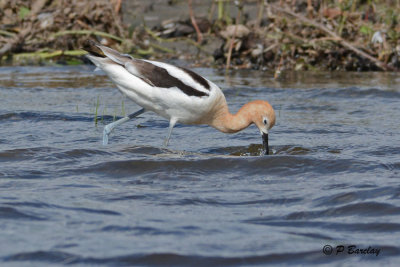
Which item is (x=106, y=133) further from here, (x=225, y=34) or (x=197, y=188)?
(x=225, y=34)

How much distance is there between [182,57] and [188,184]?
760 centimetres

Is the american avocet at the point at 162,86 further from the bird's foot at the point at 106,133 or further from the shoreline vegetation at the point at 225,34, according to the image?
the shoreline vegetation at the point at 225,34

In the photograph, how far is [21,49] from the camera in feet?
42.0

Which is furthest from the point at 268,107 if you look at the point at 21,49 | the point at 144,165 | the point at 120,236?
the point at 21,49

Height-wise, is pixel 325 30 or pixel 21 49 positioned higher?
pixel 325 30

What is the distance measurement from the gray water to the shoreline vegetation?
2.45 meters

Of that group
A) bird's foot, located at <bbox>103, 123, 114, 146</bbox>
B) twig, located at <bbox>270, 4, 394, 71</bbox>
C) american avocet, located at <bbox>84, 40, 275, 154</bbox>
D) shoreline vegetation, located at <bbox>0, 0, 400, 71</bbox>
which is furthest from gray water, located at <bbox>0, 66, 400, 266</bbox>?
shoreline vegetation, located at <bbox>0, 0, 400, 71</bbox>

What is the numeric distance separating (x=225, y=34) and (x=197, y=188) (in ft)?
23.5

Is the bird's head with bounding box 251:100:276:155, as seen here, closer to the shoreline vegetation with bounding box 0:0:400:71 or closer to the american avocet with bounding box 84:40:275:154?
the american avocet with bounding box 84:40:275:154

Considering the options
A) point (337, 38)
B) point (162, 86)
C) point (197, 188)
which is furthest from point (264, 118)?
point (337, 38)

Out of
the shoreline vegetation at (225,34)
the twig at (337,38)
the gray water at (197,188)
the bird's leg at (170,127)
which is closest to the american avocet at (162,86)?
the bird's leg at (170,127)

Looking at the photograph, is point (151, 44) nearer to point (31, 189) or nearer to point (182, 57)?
point (182, 57)

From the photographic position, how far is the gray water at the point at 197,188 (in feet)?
12.9

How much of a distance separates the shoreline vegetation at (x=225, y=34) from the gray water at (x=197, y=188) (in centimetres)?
245
